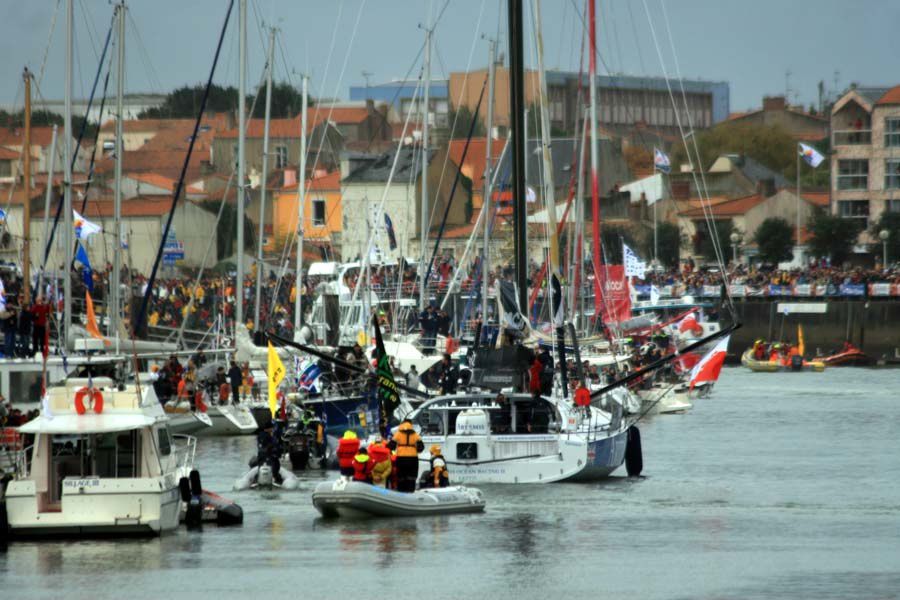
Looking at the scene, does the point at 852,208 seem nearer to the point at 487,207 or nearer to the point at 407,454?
the point at 487,207

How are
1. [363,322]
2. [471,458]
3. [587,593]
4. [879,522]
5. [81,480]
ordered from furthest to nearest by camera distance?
[363,322] < [471,458] < [879,522] < [81,480] < [587,593]

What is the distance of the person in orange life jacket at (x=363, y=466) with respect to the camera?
35000 mm

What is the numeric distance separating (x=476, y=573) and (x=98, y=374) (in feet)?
45.5

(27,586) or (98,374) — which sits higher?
(98,374)

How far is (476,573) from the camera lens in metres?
30.2

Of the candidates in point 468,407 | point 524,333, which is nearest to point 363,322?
point 524,333

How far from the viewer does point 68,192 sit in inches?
1994

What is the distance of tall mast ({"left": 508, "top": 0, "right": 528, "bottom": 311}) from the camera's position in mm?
42656

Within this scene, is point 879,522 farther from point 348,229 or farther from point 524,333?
point 348,229

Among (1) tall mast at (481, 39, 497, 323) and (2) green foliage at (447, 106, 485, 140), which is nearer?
(1) tall mast at (481, 39, 497, 323)

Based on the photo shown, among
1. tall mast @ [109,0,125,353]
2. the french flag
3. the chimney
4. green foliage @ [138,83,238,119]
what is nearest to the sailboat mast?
tall mast @ [109,0,125,353]

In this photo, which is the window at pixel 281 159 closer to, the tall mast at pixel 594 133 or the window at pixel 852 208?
the window at pixel 852 208

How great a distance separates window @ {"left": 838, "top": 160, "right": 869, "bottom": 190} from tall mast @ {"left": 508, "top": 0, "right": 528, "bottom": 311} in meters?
93.9

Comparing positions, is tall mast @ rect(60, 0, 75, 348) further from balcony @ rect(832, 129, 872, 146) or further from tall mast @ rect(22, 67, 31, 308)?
balcony @ rect(832, 129, 872, 146)
